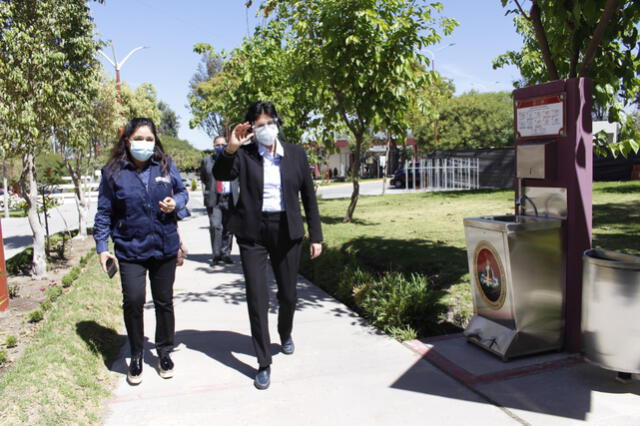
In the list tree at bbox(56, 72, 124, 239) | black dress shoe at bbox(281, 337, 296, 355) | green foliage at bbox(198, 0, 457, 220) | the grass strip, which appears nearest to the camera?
the grass strip

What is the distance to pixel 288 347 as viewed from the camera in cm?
480

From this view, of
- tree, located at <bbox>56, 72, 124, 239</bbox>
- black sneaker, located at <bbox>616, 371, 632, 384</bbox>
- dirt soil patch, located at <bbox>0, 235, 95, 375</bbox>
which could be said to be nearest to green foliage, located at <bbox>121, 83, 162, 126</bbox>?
tree, located at <bbox>56, 72, 124, 239</bbox>

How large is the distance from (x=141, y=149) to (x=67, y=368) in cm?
168

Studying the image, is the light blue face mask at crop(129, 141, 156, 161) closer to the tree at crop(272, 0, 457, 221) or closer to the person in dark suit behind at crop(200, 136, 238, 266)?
the person in dark suit behind at crop(200, 136, 238, 266)

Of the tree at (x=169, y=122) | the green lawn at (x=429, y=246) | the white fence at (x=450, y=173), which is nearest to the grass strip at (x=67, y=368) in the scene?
the green lawn at (x=429, y=246)

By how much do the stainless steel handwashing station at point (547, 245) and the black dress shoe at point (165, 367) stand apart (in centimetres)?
244

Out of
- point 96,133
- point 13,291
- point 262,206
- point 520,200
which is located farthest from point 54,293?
point 96,133

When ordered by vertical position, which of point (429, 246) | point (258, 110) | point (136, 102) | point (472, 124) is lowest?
point (429, 246)

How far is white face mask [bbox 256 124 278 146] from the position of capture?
4.23 meters

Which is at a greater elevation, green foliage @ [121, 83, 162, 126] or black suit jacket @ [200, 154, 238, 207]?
green foliage @ [121, 83, 162, 126]

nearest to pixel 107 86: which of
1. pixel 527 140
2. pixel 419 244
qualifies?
pixel 419 244

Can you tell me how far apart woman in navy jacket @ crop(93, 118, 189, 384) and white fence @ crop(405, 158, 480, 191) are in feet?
76.9

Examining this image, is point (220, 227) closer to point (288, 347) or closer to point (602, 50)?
point (288, 347)

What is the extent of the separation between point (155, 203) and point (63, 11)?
531 centimetres
